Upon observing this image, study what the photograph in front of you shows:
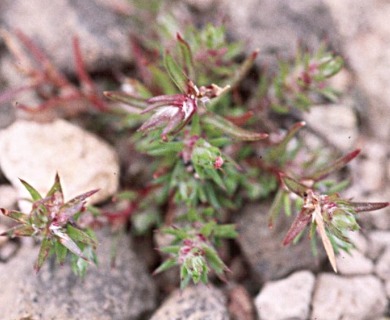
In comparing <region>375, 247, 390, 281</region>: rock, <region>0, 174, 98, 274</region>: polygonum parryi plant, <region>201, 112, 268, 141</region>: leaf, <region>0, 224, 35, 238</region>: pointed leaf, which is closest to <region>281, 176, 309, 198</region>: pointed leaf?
<region>201, 112, 268, 141</region>: leaf

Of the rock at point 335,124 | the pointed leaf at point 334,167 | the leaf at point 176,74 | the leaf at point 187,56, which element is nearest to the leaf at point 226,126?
the leaf at point 187,56

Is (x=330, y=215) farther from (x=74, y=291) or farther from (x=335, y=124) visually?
(x=74, y=291)

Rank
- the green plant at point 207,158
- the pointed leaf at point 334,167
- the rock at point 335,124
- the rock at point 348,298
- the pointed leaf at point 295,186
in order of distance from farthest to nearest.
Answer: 1. the rock at point 335,124
2. the rock at point 348,298
3. the pointed leaf at point 334,167
4. the pointed leaf at point 295,186
5. the green plant at point 207,158

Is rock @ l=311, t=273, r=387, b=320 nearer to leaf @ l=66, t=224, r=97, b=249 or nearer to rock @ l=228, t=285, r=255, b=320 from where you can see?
rock @ l=228, t=285, r=255, b=320

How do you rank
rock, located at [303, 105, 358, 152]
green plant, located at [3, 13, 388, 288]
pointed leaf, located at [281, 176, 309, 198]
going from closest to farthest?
green plant, located at [3, 13, 388, 288], pointed leaf, located at [281, 176, 309, 198], rock, located at [303, 105, 358, 152]

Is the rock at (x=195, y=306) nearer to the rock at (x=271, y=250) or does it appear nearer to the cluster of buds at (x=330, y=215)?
the rock at (x=271, y=250)

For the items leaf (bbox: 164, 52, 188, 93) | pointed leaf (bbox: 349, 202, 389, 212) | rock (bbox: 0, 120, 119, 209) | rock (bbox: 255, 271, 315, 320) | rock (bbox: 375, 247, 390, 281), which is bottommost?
rock (bbox: 0, 120, 119, 209)
